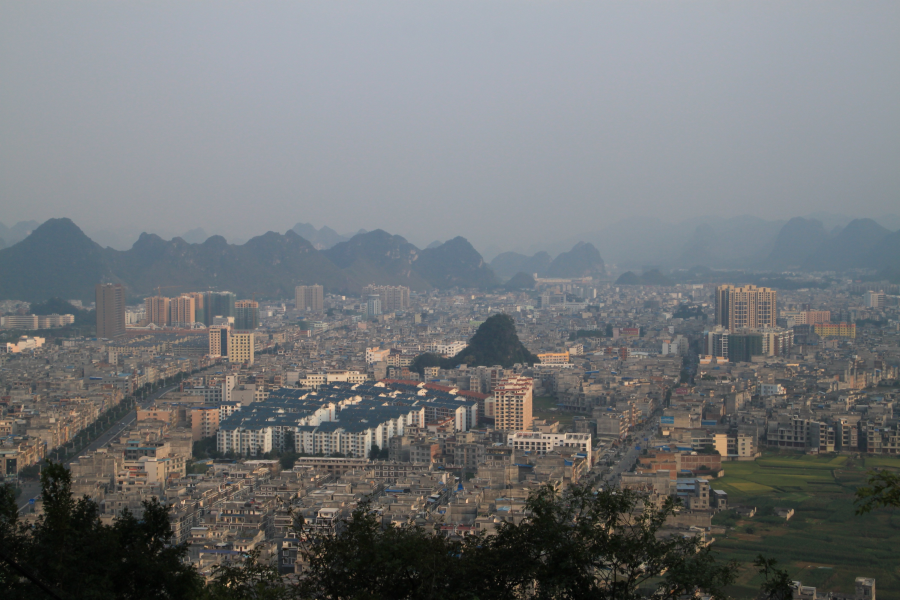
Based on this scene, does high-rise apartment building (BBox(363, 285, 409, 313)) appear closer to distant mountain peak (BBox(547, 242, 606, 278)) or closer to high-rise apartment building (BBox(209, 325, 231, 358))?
high-rise apartment building (BBox(209, 325, 231, 358))

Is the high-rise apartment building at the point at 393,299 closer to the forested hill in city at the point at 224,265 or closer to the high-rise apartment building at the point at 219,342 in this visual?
the forested hill in city at the point at 224,265

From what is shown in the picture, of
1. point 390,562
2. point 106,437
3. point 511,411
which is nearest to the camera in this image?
point 390,562

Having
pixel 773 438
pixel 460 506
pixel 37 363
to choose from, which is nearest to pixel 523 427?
pixel 773 438

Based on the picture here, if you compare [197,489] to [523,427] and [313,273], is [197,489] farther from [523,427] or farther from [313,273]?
[313,273]

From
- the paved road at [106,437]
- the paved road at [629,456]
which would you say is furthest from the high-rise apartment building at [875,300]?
the paved road at [106,437]

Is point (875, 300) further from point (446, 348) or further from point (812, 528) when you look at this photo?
point (812, 528)

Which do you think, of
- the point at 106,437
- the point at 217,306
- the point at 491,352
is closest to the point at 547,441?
the point at 106,437
